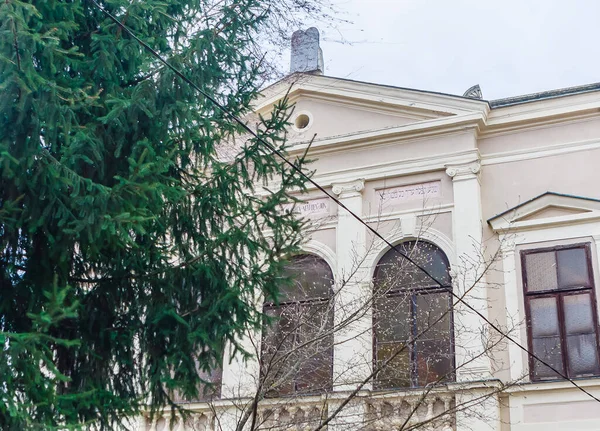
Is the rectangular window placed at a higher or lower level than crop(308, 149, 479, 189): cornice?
lower

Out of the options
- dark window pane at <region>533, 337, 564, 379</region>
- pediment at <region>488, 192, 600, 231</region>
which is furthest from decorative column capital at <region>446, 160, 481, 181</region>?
dark window pane at <region>533, 337, 564, 379</region>

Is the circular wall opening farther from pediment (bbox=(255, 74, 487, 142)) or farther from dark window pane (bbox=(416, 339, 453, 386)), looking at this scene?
dark window pane (bbox=(416, 339, 453, 386))

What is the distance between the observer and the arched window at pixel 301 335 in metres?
9.34

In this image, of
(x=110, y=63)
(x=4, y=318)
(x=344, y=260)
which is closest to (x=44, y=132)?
(x=110, y=63)

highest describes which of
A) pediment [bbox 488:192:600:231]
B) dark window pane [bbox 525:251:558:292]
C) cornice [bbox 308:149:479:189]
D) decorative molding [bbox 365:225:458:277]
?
cornice [bbox 308:149:479:189]

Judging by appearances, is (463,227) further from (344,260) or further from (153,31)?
(153,31)

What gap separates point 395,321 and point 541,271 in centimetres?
237

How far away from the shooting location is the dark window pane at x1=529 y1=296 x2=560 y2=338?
12883 millimetres

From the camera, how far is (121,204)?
675 cm

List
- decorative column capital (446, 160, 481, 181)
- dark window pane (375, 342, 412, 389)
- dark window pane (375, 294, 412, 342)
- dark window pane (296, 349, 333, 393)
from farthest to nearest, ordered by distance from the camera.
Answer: decorative column capital (446, 160, 481, 181)
dark window pane (375, 294, 412, 342)
dark window pane (296, 349, 333, 393)
dark window pane (375, 342, 412, 389)

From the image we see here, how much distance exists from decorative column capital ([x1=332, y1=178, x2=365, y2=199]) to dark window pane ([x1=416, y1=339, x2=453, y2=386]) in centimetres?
290

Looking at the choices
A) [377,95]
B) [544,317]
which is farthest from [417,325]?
[377,95]

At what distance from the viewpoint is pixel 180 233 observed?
8422 millimetres

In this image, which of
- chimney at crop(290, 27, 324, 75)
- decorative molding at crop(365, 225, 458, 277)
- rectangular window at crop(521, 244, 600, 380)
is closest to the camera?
rectangular window at crop(521, 244, 600, 380)
